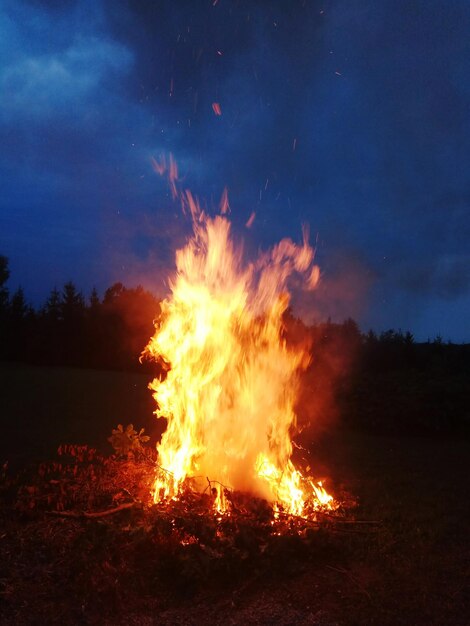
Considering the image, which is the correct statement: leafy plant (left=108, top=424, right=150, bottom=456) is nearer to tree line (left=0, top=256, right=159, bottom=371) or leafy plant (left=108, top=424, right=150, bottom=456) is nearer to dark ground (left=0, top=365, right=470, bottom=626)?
dark ground (left=0, top=365, right=470, bottom=626)

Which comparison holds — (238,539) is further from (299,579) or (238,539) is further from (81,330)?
(81,330)

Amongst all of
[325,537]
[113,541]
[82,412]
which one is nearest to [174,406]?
[113,541]

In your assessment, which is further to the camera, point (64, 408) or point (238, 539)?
point (64, 408)

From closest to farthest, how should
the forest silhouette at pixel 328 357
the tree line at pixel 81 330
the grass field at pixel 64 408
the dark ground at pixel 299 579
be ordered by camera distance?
the dark ground at pixel 299 579 → the grass field at pixel 64 408 → the forest silhouette at pixel 328 357 → the tree line at pixel 81 330

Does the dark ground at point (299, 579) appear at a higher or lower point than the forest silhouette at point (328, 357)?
lower

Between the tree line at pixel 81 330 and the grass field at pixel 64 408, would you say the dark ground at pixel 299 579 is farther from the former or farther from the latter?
the tree line at pixel 81 330

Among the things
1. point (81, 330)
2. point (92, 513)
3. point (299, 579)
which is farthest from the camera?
point (81, 330)

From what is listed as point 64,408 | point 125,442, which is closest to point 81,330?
point 64,408

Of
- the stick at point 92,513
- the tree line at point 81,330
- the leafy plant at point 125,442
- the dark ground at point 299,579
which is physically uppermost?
the tree line at point 81,330

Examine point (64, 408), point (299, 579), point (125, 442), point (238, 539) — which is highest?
point (64, 408)

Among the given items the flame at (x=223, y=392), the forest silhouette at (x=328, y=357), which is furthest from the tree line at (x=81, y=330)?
the flame at (x=223, y=392)

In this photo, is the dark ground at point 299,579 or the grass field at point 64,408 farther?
the grass field at point 64,408

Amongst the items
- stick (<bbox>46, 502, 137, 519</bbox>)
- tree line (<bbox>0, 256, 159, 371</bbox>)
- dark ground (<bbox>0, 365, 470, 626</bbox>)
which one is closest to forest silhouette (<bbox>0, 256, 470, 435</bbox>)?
tree line (<bbox>0, 256, 159, 371</bbox>)

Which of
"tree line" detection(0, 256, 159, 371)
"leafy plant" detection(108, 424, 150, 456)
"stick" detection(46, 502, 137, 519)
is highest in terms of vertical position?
"tree line" detection(0, 256, 159, 371)
